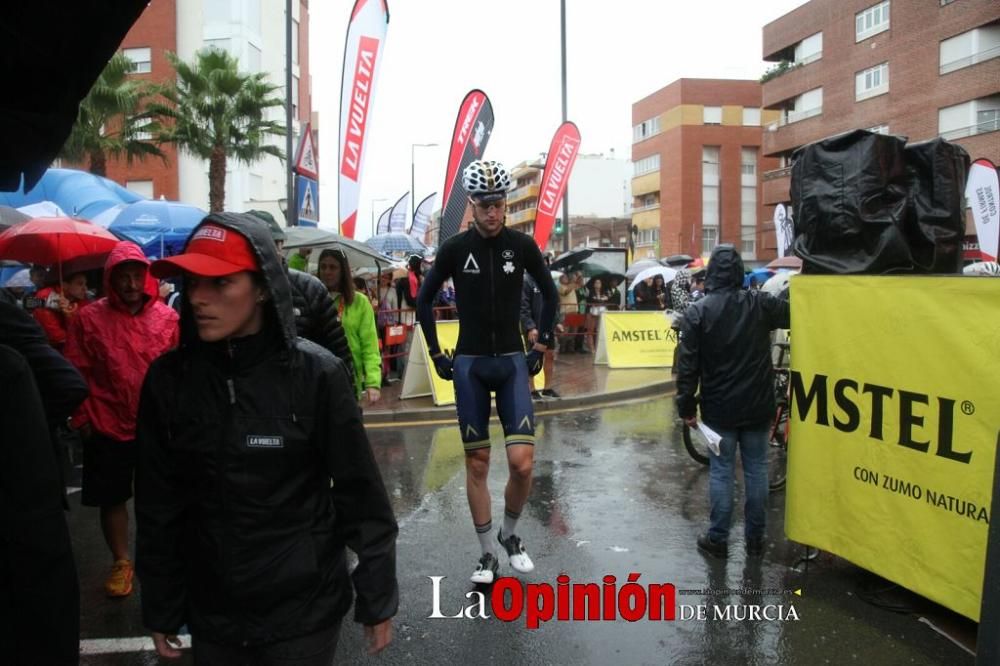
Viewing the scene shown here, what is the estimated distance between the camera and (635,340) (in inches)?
588

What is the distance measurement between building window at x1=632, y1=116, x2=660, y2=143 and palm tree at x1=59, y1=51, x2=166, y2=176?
54575mm

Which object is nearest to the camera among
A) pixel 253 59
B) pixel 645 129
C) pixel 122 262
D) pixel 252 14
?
pixel 122 262

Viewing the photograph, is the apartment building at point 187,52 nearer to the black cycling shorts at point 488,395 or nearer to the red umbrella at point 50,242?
the red umbrella at point 50,242

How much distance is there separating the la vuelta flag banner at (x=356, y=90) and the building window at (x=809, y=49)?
43.9m

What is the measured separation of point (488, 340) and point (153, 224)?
10412mm

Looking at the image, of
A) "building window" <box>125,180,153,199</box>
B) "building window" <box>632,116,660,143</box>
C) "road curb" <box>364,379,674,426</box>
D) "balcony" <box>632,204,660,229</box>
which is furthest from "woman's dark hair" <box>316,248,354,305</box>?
"building window" <box>632,116,660,143</box>

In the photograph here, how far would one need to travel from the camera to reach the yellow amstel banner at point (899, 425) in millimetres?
3582

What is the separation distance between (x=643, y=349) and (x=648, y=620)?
1116 cm

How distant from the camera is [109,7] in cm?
190

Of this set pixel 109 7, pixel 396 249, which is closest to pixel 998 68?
pixel 396 249

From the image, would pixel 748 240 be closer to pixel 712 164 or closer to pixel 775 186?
pixel 712 164

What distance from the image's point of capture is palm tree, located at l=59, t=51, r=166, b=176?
77.6ft

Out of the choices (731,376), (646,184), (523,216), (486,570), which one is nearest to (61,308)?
(486,570)

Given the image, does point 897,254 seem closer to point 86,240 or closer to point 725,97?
point 86,240
